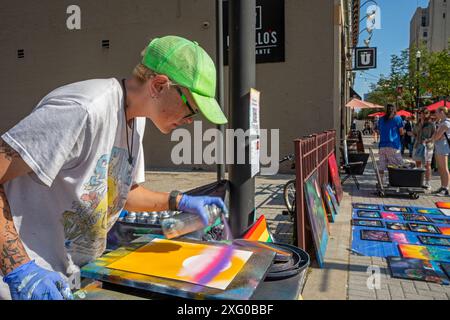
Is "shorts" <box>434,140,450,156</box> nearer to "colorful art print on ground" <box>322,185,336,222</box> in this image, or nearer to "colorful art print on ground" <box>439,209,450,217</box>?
"colorful art print on ground" <box>439,209,450,217</box>

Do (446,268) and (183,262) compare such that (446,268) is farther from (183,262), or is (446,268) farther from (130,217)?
(183,262)

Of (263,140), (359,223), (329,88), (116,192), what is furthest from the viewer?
(263,140)

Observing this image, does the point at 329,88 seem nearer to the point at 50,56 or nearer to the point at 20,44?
the point at 50,56

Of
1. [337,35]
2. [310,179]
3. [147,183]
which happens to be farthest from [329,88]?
[310,179]

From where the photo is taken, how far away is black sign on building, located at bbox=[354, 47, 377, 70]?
12.6m

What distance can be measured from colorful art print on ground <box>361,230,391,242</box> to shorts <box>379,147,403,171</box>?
359 centimetres

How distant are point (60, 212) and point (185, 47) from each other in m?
0.81

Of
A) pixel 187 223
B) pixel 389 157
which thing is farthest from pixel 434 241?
pixel 187 223

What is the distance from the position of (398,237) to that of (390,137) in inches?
148

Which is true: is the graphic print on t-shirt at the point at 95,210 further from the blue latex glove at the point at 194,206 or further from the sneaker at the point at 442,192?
the sneaker at the point at 442,192

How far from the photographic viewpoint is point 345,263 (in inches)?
177

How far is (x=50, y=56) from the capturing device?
47.2 feet

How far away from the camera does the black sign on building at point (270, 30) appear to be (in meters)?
11.4

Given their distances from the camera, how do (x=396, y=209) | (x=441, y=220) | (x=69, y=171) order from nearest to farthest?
(x=69, y=171), (x=441, y=220), (x=396, y=209)
